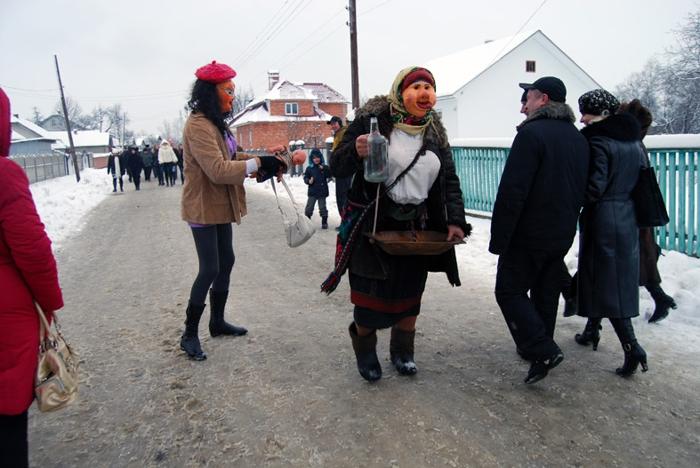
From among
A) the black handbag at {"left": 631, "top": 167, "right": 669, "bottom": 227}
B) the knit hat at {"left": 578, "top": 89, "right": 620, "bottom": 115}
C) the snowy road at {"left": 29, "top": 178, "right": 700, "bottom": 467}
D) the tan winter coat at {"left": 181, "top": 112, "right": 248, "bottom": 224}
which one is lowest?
the snowy road at {"left": 29, "top": 178, "right": 700, "bottom": 467}

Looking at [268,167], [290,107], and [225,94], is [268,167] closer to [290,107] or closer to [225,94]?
[225,94]

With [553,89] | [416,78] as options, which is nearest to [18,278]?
[416,78]

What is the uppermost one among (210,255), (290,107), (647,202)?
(290,107)

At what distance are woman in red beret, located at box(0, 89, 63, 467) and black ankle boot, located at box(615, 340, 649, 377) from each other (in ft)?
10.7

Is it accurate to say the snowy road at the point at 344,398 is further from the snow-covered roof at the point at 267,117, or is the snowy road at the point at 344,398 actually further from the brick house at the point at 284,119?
the snow-covered roof at the point at 267,117

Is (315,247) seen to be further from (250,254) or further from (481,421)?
(481,421)

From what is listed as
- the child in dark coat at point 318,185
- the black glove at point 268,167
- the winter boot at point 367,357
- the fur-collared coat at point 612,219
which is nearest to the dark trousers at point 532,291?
the fur-collared coat at point 612,219

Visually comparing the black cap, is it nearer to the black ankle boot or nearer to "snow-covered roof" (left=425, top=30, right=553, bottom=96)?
the black ankle boot

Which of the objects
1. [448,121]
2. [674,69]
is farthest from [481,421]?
[674,69]

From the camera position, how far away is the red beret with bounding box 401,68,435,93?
3148 millimetres

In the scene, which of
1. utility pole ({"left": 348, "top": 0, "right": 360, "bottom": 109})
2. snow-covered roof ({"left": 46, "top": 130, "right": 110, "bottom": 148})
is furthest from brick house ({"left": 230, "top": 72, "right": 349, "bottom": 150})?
snow-covered roof ({"left": 46, "top": 130, "right": 110, "bottom": 148})

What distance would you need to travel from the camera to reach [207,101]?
3.72m

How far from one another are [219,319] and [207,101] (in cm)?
173

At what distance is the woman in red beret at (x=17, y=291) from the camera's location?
1945mm
